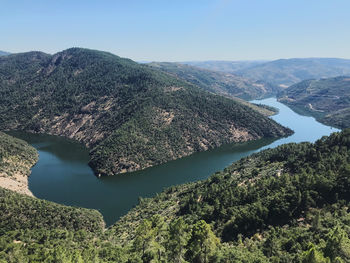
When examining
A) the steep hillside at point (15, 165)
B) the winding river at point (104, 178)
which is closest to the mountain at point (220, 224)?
the winding river at point (104, 178)

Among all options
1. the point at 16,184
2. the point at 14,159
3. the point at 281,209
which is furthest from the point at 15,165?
the point at 281,209

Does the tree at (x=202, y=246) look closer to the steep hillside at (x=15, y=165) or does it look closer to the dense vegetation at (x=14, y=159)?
the steep hillside at (x=15, y=165)

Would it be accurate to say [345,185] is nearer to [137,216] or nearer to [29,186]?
[137,216]

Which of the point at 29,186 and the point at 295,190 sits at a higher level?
the point at 295,190

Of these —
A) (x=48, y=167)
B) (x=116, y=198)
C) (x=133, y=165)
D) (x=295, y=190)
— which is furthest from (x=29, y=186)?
(x=295, y=190)

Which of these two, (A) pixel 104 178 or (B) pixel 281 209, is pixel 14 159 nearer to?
(A) pixel 104 178

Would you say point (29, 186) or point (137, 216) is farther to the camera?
point (29, 186)
